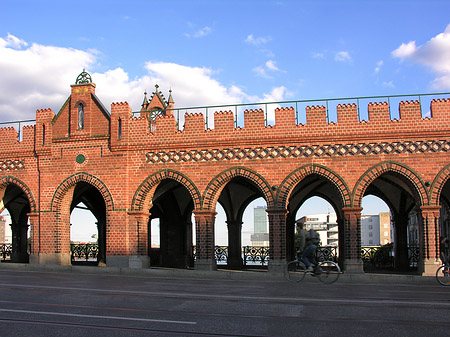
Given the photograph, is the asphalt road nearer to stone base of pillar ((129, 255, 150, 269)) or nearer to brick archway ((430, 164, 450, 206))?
brick archway ((430, 164, 450, 206))

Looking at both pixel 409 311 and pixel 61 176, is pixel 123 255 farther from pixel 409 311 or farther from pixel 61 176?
pixel 409 311

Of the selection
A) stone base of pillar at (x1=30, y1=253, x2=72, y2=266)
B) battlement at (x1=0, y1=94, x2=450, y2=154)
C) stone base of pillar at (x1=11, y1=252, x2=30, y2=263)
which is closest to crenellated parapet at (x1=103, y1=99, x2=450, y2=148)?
battlement at (x1=0, y1=94, x2=450, y2=154)

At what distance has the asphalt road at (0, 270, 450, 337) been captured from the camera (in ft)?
27.2

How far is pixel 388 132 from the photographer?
2173cm

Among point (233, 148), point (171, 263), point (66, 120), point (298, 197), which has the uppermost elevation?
point (66, 120)

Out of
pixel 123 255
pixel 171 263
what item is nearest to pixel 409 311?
pixel 123 255

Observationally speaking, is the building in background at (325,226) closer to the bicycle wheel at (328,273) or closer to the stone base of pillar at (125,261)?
the stone base of pillar at (125,261)

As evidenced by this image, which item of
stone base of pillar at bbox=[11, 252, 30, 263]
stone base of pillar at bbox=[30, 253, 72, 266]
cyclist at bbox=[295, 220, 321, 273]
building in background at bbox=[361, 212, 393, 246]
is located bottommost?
building in background at bbox=[361, 212, 393, 246]

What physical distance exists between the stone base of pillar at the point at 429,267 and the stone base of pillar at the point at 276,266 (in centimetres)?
551

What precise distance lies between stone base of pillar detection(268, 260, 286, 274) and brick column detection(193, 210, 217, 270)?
255cm

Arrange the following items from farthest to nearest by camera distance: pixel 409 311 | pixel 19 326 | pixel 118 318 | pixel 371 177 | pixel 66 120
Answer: pixel 66 120, pixel 371 177, pixel 409 311, pixel 118 318, pixel 19 326

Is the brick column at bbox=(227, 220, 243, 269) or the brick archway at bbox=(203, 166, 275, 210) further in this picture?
the brick column at bbox=(227, 220, 243, 269)

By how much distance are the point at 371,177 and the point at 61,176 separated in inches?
546

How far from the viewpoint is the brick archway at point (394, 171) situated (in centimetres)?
2131
